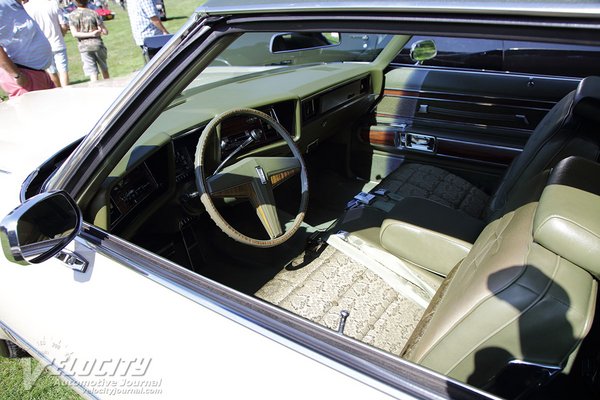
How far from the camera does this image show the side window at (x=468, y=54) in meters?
3.00

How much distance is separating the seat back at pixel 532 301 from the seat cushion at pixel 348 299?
0.51 m

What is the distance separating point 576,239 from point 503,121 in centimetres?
211

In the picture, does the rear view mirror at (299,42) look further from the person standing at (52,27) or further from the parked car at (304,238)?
the person standing at (52,27)

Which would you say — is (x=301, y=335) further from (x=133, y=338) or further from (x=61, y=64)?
(x=61, y=64)

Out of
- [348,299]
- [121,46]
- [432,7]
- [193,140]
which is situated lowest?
[121,46]

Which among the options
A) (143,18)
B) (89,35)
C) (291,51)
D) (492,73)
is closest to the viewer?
(492,73)

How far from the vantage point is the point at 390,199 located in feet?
8.57

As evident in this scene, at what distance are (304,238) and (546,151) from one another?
1378 mm

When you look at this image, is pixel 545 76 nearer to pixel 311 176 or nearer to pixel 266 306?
pixel 311 176

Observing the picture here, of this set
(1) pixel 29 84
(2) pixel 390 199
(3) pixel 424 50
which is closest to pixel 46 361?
(2) pixel 390 199

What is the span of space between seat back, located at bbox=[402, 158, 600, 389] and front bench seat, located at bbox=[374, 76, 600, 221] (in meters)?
0.36

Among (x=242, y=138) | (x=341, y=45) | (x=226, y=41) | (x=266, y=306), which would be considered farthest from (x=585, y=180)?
(x=341, y=45)

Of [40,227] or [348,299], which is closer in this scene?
[40,227]

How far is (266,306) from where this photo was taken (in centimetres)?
107
